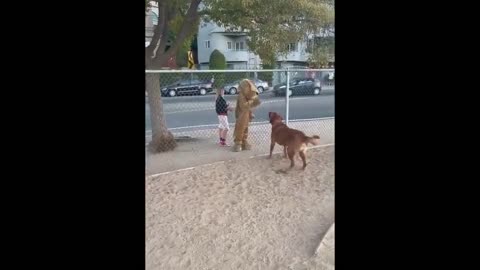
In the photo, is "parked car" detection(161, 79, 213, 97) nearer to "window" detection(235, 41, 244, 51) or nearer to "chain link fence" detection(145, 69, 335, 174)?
"chain link fence" detection(145, 69, 335, 174)

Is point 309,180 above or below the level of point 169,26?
below

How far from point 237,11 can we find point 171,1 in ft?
3.46

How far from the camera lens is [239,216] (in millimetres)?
4082

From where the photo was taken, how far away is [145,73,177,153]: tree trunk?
6832 millimetres

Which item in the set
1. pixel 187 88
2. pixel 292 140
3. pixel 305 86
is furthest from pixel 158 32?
pixel 305 86

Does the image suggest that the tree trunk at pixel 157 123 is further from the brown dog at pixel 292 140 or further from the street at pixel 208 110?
the brown dog at pixel 292 140

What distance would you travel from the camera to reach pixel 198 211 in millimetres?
4238

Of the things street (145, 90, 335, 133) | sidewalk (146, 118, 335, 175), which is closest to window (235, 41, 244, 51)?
street (145, 90, 335, 133)

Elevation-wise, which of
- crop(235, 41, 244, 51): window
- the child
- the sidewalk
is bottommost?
the sidewalk

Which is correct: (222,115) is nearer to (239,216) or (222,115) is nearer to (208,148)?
(208,148)

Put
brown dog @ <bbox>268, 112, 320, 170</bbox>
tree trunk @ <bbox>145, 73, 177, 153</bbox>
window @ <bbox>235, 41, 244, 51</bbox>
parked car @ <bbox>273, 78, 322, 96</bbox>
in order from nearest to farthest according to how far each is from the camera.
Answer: brown dog @ <bbox>268, 112, 320, 170</bbox>, tree trunk @ <bbox>145, 73, 177, 153</bbox>, parked car @ <bbox>273, 78, 322, 96</bbox>, window @ <bbox>235, 41, 244, 51</bbox>
